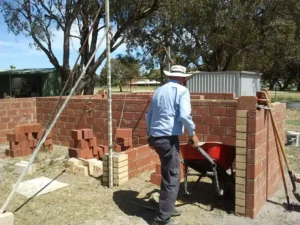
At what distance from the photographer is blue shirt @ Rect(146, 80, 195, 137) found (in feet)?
12.9

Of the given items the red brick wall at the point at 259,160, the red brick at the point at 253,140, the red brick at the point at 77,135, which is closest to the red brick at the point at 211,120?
the red brick wall at the point at 259,160

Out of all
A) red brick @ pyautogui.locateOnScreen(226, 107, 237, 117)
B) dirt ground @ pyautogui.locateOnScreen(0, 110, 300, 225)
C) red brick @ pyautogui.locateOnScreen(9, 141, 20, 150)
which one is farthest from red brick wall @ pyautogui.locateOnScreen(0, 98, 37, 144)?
red brick @ pyautogui.locateOnScreen(226, 107, 237, 117)

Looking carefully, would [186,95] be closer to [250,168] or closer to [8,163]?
[250,168]

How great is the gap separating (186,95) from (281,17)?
64.7 feet

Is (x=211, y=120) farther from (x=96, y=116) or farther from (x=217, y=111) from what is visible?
(x=96, y=116)

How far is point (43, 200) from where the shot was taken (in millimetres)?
4980

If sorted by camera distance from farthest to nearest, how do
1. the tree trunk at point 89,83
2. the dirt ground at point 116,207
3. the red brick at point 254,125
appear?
the tree trunk at point 89,83
the dirt ground at point 116,207
the red brick at point 254,125

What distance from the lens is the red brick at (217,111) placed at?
6080 mm

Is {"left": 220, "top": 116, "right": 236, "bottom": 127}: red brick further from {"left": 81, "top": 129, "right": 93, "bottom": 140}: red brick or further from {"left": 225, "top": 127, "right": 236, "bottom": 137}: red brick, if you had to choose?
{"left": 81, "top": 129, "right": 93, "bottom": 140}: red brick

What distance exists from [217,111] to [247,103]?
76.7 inches

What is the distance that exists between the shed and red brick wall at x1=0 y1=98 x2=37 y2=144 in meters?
9.94

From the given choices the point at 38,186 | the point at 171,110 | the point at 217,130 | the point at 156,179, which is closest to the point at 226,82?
the point at 217,130

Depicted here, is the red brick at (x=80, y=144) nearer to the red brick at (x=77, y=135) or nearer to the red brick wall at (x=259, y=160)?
the red brick at (x=77, y=135)

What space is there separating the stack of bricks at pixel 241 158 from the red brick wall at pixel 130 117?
1724 millimetres
